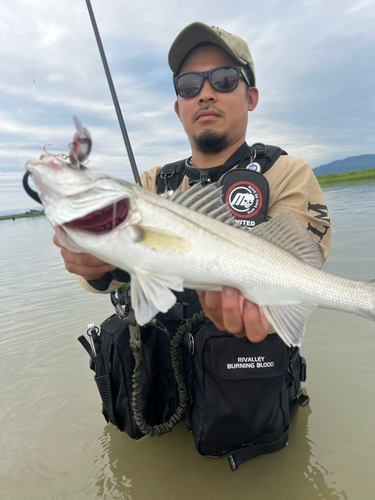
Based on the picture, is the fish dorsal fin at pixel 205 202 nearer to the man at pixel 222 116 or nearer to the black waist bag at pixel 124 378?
the man at pixel 222 116

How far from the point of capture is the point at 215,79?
3184 mm

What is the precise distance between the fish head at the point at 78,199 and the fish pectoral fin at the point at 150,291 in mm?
→ 332

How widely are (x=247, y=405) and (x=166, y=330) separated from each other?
90 centimetres

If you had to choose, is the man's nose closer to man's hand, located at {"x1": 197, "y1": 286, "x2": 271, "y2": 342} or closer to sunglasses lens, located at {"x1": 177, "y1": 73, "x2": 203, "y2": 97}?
sunglasses lens, located at {"x1": 177, "y1": 73, "x2": 203, "y2": 97}

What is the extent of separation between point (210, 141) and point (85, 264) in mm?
1987

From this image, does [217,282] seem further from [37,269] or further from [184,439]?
[37,269]

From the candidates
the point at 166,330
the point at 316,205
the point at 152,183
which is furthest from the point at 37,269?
the point at 316,205

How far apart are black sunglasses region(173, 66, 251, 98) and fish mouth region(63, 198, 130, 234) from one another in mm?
2158

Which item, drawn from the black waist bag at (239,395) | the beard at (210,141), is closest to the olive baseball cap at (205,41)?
the beard at (210,141)

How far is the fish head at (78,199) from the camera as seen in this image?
1.55 meters

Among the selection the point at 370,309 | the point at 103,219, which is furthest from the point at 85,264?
the point at 370,309

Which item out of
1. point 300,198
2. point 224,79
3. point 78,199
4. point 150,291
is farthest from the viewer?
point 224,79

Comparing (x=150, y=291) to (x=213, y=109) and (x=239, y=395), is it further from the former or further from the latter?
(x=213, y=109)

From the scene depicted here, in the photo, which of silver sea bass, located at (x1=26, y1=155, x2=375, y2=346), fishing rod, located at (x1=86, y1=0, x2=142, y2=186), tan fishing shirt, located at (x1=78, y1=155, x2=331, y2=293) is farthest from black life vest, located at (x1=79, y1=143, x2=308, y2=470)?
fishing rod, located at (x1=86, y1=0, x2=142, y2=186)
